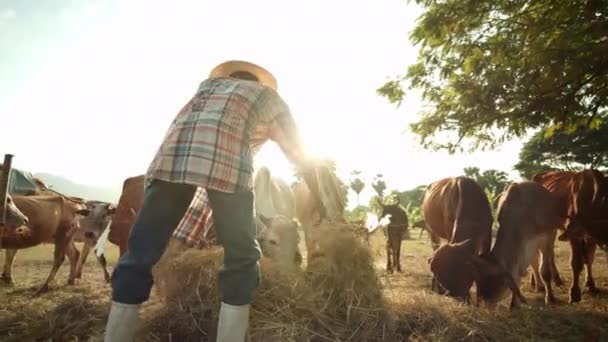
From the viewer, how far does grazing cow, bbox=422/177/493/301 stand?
16.8 ft

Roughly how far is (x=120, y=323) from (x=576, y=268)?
22.6 feet

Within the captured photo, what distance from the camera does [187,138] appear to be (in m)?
2.36

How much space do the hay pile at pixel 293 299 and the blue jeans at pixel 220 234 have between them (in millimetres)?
907

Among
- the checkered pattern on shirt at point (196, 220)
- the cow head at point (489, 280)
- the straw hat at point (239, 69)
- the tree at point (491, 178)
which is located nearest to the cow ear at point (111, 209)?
the checkered pattern on shirt at point (196, 220)

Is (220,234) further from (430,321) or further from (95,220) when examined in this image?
(95,220)

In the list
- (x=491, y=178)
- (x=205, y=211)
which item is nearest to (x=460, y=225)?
(x=205, y=211)

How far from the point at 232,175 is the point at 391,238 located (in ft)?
32.6

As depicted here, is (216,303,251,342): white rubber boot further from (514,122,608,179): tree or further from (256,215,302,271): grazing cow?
(514,122,608,179): tree

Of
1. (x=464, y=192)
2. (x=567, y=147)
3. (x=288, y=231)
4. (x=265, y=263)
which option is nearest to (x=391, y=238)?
(x=464, y=192)

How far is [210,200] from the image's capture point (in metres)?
2.39

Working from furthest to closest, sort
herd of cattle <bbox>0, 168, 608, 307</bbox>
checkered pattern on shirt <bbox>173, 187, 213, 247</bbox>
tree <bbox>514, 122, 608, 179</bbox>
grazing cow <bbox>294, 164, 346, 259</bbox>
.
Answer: tree <bbox>514, 122, 608, 179</bbox>, herd of cattle <bbox>0, 168, 608, 307</bbox>, checkered pattern on shirt <bbox>173, 187, 213, 247</bbox>, grazing cow <bbox>294, 164, 346, 259</bbox>

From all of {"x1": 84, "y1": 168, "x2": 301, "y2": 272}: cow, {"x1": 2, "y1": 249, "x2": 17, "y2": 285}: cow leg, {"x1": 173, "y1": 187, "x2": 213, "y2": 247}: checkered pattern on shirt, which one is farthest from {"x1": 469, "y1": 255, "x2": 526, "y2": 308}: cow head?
{"x1": 2, "y1": 249, "x2": 17, "y2": 285}: cow leg

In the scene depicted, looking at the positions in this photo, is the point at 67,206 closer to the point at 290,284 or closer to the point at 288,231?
the point at 288,231

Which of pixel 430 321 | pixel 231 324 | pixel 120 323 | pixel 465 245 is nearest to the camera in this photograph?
pixel 120 323
